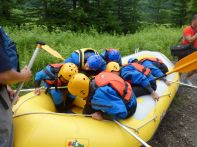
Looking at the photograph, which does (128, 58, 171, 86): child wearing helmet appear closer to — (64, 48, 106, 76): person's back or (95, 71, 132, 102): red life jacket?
(64, 48, 106, 76): person's back

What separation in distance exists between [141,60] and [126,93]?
76.9 inches

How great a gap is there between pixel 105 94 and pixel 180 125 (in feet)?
7.13

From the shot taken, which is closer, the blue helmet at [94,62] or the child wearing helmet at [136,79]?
the blue helmet at [94,62]

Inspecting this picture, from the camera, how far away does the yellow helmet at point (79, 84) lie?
4.01 m

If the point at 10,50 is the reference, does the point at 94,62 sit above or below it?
below

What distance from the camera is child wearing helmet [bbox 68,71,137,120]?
3967 millimetres

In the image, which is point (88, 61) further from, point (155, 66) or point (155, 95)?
point (155, 66)

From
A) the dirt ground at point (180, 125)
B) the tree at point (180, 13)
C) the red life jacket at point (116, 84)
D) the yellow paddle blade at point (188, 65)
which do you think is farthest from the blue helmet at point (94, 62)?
the tree at point (180, 13)

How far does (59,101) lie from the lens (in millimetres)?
4754

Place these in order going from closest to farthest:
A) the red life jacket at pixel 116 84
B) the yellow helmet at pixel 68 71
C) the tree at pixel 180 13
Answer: the red life jacket at pixel 116 84 < the yellow helmet at pixel 68 71 < the tree at pixel 180 13

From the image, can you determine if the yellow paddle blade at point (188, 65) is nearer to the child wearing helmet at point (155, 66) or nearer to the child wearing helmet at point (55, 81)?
the child wearing helmet at point (155, 66)

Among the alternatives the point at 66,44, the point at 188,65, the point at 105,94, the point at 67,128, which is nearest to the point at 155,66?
the point at 188,65

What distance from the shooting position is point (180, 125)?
568 centimetres

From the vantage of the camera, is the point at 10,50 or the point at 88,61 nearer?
the point at 10,50
